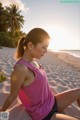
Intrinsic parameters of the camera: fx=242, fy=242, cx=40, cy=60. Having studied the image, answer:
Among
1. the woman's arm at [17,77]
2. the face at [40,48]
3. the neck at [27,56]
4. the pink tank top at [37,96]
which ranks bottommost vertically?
the pink tank top at [37,96]

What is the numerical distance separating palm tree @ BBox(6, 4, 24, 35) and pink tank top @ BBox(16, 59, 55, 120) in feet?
122

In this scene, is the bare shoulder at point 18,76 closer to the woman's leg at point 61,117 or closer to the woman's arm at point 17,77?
the woman's arm at point 17,77

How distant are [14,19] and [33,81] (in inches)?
1552

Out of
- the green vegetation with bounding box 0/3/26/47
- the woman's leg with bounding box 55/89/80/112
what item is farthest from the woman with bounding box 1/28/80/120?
the green vegetation with bounding box 0/3/26/47

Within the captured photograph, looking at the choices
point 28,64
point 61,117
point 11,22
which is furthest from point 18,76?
point 11,22

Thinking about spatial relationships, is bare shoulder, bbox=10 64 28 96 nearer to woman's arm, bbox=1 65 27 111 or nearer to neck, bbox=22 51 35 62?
woman's arm, bbox=1 65 27 111

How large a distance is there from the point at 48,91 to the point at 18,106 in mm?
543

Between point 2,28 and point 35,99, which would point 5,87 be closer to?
point 35,99

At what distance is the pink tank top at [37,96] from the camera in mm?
2586

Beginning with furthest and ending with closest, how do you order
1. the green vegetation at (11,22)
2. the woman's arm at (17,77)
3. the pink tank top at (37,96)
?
the green vegetation at (11,22), the pink tank top at (37,96), the woman's arm at (17,77)

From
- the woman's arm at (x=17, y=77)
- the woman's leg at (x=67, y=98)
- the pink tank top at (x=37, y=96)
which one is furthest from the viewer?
the woman's leg at (x=67, y=98)

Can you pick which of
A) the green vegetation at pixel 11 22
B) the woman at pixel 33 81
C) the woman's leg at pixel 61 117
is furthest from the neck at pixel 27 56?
the green vegetation at pixel 11 22

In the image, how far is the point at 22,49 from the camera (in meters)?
2.70

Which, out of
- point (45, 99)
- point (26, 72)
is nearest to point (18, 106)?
point (45, 99)
